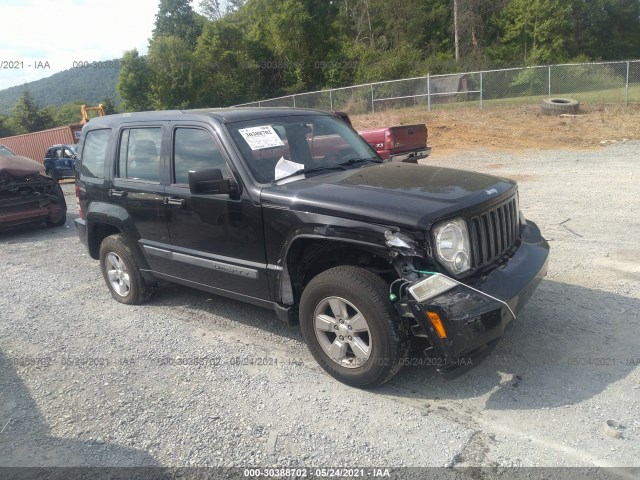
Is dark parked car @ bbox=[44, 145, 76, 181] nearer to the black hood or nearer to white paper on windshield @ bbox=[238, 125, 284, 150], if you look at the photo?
white paper on windshield @ bbox=[238, 125, 284, 150]

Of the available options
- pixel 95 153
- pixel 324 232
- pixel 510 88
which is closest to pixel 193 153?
pixel 324 232

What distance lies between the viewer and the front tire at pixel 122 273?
5.54 metres

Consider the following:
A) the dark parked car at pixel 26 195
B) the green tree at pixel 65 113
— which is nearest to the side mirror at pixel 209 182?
the dark parked car at pixel 26 195

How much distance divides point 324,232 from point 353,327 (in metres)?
0.69

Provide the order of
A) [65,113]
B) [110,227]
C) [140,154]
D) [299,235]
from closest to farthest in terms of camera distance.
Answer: [299,235], [140,154], [110,227], [65,113]

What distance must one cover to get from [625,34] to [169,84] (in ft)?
143

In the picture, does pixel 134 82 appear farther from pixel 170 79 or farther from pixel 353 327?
pixel 353 327

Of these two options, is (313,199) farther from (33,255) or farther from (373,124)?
(373,124)

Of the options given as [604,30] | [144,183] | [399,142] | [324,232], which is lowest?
[399,142]

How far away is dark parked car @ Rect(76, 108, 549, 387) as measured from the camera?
3.32 meters

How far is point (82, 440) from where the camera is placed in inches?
134

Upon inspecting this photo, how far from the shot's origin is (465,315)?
3158 millimetres

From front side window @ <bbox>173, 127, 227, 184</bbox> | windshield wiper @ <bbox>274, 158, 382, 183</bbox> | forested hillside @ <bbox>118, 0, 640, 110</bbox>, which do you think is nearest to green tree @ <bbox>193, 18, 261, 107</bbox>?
forested hillside @ <bbox>118, 0, 640, 110</bbox>

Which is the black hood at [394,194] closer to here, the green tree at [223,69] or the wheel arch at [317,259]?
the wheel arch at [317,259]
